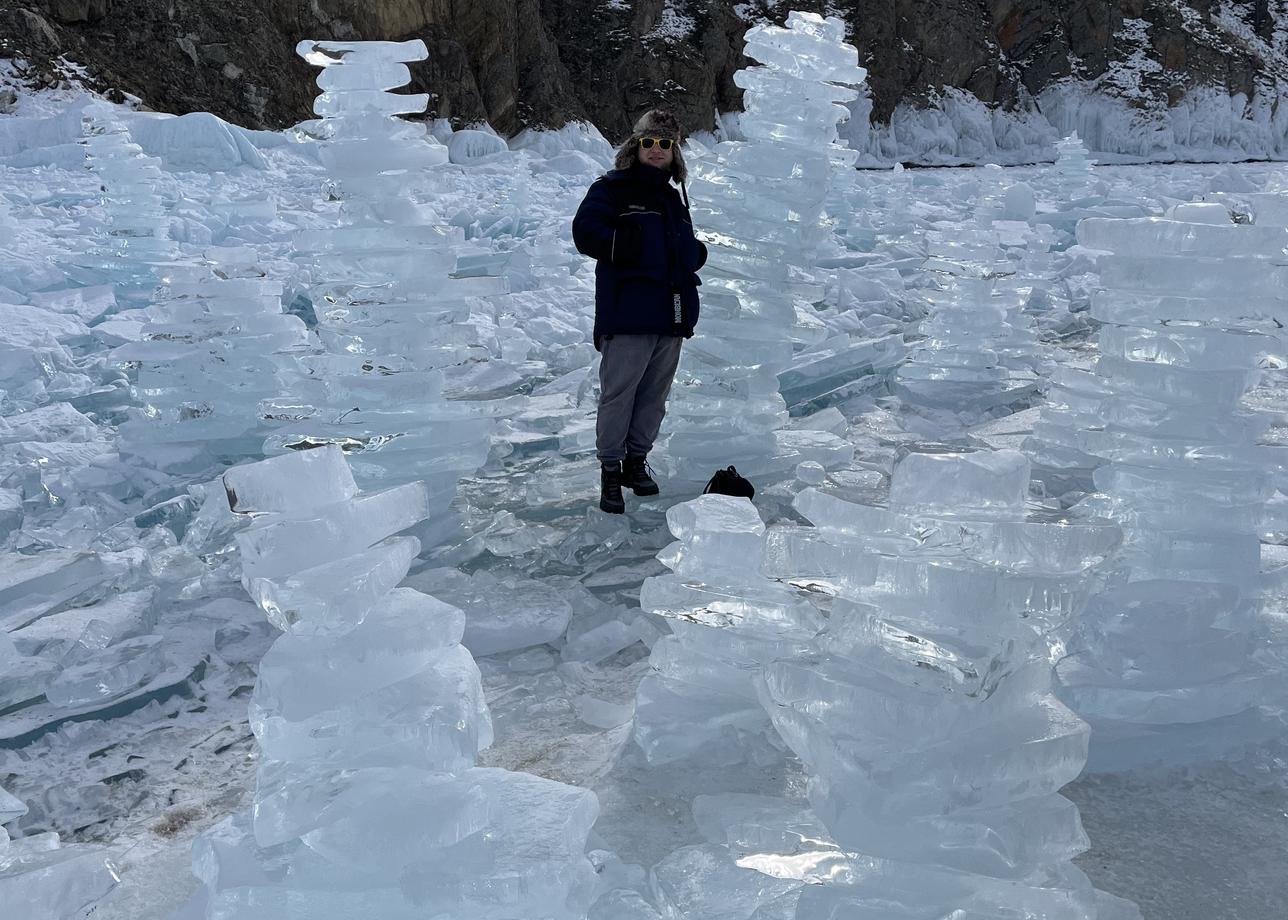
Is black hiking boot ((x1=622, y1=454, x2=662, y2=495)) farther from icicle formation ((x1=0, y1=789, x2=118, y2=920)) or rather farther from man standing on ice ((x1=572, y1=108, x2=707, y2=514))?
icicle formation ((x1=0, y1=789, x2=118, y2=920))

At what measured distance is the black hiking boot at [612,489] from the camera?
4.57m

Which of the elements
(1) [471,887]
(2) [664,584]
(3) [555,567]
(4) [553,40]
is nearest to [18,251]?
(3) [555,567]

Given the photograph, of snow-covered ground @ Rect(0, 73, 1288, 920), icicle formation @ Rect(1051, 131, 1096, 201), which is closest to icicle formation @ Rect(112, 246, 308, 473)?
snow-covered ground @ Rect(0, 73, 1288, 920)

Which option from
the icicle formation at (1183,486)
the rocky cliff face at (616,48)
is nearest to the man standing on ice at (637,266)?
the icicle formation at (1183,486)

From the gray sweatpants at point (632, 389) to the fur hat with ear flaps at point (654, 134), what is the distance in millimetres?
727

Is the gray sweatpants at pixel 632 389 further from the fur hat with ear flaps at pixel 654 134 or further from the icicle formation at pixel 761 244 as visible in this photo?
the fur hat with ear flaps at pixel 654 134

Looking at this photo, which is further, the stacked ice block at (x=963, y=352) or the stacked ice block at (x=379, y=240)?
the stacked ice block at (x=963, y=352)

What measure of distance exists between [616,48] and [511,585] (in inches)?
1304

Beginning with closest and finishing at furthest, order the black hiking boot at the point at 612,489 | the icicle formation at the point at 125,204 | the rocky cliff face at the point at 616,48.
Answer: the black hiking boot at the point at 612,489
the icicle formation at the point at 125,204
the rocky cliff face at the point at 616,48

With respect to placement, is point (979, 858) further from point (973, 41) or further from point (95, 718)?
point (973, 41)

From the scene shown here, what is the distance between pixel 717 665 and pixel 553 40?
110 ft

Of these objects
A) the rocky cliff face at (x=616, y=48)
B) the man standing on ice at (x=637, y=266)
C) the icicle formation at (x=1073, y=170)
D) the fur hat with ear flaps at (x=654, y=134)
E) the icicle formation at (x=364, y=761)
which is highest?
the rocky cliff face at (x=616, y=48)

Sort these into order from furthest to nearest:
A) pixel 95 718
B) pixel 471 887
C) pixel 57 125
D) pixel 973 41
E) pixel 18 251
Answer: pixel 973 41 < pixel 57 125 < pixel 18 251 < pixel 95 718 < pixel 471 887

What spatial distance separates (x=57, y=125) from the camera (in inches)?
655
